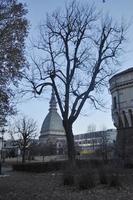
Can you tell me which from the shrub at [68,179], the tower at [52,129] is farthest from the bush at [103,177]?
the tower at [52,129]

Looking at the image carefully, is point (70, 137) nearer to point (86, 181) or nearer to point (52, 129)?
point (86, 181)

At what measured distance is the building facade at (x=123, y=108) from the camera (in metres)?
50.7

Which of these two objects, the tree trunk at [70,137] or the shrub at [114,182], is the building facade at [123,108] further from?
the shrub at [114,182]

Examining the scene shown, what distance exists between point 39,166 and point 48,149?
80118 mm

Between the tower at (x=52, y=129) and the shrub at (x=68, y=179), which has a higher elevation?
the tower at (x=52, y=129)

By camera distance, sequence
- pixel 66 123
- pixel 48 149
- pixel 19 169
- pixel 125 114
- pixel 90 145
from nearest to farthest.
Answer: pixel 66 123 → pixel 19 169 → pixel 125 114 → pixel 48 149 → pixel 90 145

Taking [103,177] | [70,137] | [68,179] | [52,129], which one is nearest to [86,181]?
[103,177]

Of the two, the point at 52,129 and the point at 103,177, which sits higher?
the point at 52,129

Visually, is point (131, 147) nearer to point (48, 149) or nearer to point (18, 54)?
point (18, 54)

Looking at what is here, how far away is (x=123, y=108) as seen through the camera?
53781 millimetres

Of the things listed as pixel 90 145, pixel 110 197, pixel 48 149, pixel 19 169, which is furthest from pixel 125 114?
pixel 90 145

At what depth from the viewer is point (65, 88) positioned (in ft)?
100

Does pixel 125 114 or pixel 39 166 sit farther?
pixel 125 114

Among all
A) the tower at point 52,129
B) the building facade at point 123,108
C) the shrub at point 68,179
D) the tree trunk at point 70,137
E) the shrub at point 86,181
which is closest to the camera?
the shrub at point 86,181
